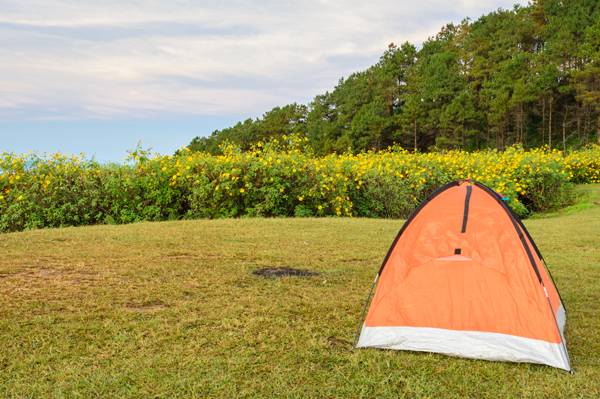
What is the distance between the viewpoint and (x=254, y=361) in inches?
123

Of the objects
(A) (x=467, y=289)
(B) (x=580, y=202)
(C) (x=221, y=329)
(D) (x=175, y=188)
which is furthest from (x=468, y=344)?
(B) (x=580, y=202)

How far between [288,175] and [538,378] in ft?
23.6

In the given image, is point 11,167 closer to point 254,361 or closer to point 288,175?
point 288,175

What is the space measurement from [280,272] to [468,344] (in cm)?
273

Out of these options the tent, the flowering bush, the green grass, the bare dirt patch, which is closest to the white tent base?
the tent

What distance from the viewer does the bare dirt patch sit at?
214 inches

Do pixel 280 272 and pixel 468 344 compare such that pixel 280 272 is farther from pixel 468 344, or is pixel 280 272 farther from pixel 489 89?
pixel 489 89

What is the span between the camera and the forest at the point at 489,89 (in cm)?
3055

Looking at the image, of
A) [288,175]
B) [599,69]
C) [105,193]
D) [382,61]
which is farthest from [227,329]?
[382,61]

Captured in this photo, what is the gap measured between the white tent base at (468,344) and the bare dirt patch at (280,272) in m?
2.07

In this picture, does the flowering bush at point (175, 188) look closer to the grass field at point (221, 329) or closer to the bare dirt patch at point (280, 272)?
the grass field at point (221, 329)

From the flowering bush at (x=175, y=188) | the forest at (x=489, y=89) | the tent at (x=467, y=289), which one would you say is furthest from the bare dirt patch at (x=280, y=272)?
the forest at (x=489, y=89)

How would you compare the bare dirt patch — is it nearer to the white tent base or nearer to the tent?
the tent

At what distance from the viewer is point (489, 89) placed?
33.5 meters
